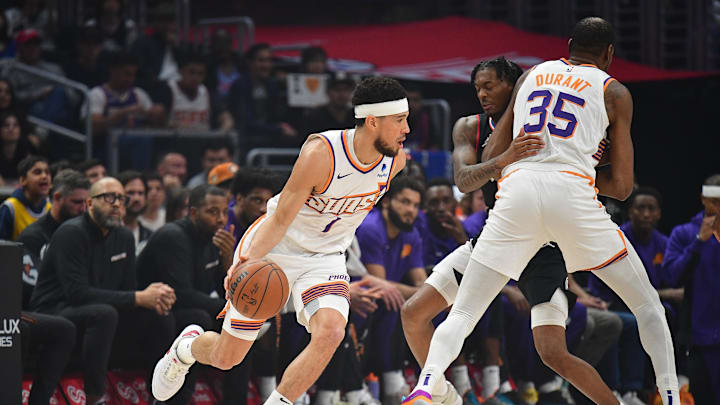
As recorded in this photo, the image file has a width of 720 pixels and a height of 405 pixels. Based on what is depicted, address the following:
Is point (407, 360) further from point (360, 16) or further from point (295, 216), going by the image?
point (360, 16)

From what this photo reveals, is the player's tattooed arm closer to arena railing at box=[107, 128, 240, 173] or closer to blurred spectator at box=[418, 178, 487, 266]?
blurred spectator at box=[418, 178, 487, 266]

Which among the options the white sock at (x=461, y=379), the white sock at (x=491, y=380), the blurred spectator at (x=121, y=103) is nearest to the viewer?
the white sock at (x=461, y=379)

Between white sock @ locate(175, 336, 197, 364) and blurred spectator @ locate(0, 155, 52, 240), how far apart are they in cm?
217

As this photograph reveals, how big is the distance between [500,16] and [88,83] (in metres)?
7.44

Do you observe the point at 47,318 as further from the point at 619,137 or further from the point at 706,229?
the point at 706,229

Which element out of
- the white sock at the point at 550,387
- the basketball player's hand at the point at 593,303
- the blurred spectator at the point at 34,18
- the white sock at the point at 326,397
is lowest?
the white sock at the point at 550,387

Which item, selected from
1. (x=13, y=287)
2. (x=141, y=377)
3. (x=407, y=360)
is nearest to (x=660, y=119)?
(x=407, y=360)

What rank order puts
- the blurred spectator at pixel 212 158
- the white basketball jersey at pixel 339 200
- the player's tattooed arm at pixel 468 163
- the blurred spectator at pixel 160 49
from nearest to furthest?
the player's tattooed arm at pixel 468 163
the white basketball jersey at pixel 339 200
the blurred spectator at pixel 212 158
the blurred spectator at pixel 160 49

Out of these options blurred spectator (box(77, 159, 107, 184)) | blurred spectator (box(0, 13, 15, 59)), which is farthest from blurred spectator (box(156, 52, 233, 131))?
blurred spectator (box(77, 159, 107, 184))

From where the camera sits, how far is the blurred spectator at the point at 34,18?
1317 cm

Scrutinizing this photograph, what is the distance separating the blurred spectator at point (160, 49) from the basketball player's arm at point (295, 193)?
658 cm

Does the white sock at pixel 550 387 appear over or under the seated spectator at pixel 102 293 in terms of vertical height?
under

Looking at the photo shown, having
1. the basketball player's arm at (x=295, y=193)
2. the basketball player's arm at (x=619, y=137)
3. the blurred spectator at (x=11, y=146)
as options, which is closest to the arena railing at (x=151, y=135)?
A: the blurred spectator at (x=11, y=146)

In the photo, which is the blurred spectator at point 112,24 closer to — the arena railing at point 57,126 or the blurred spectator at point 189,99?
the blurred spectator at point 189,99
